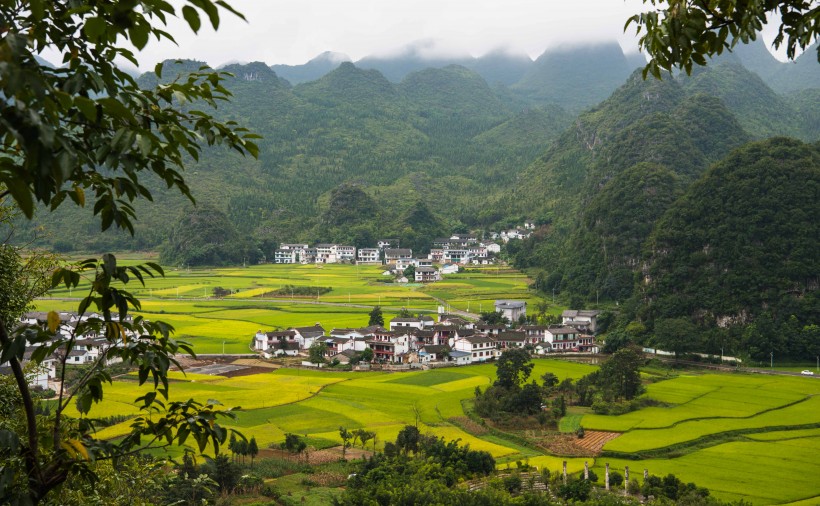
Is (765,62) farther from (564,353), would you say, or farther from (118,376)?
(118,376)

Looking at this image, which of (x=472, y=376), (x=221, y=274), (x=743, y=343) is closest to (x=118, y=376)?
(x=472, y=376)

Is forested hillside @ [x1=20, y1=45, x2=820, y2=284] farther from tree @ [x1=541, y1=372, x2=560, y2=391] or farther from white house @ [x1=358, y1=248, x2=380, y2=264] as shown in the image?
tree @ [x1=541, y1=372, x2=560, y2=391]

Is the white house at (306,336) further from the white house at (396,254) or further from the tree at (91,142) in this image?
the white house at (396,254)

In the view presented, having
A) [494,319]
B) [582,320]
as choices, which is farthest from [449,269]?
[494,319]

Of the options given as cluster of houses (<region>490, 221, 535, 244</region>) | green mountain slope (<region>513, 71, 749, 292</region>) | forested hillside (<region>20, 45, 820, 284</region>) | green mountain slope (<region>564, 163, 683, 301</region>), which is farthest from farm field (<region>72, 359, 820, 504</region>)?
cluster of houses (<region>490, 221, 535, 244</region>)

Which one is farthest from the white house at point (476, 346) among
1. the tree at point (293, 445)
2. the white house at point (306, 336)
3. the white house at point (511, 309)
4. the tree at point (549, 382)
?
the tree at point (293, 445)

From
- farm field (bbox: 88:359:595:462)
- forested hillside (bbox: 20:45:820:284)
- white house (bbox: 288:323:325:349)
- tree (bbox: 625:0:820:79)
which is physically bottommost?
farm field (bbox: 88:359:595:462)
